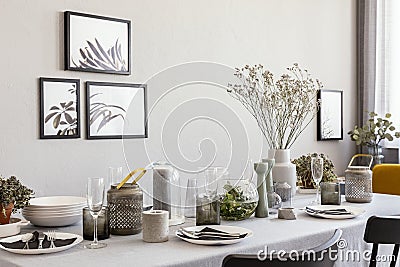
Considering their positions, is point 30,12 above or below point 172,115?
above

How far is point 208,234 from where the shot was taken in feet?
5.98

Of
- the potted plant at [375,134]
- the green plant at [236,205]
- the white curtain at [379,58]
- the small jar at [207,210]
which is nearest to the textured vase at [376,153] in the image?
the potted plant at [375,134]

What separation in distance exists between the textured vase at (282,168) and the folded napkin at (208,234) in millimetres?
751

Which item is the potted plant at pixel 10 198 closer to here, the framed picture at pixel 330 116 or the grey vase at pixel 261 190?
the grey vase at pixel 261 190

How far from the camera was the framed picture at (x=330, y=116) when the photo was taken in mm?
5203

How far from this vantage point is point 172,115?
13.1 feet

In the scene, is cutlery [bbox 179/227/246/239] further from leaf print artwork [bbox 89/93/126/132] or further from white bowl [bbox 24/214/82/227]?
leaf print artwork [bbox 89/93/126/132]

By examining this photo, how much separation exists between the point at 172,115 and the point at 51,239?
234 cm

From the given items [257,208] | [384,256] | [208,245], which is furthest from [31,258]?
[384,256]

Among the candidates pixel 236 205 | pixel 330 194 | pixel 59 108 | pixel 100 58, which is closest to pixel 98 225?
pixel 236 205

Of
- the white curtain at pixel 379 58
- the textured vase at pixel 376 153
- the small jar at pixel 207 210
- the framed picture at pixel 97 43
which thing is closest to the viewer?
the small jar at pixel 207 210

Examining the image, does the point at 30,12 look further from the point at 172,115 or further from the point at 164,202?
the point at 164,202

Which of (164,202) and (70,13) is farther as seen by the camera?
(70,13)

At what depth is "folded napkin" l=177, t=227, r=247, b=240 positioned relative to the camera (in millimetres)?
1784
